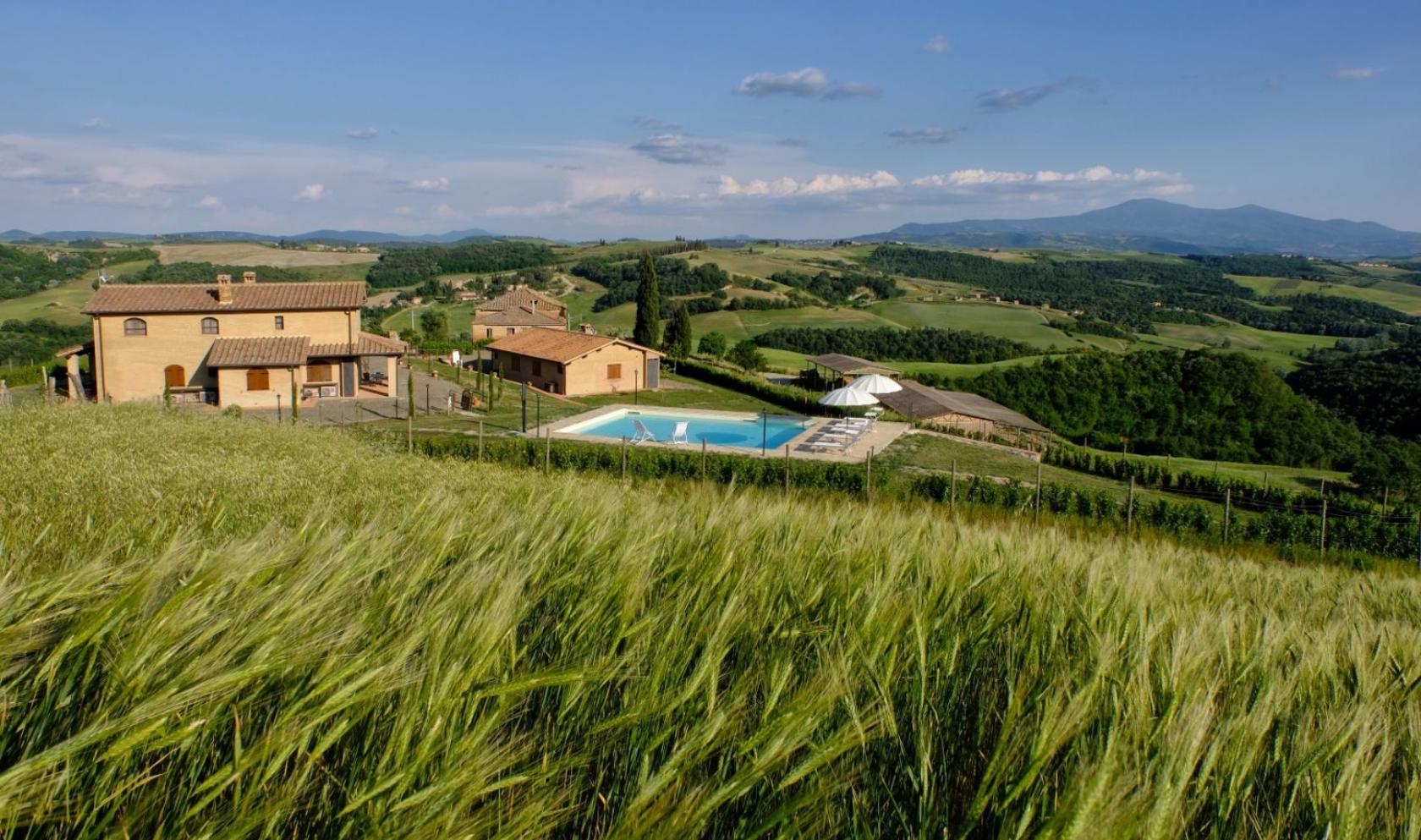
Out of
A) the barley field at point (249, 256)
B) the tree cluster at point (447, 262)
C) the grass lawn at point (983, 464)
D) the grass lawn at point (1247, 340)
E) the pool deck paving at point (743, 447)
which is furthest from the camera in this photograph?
the barley field at point (249, 256)

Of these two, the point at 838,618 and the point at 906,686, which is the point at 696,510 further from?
the point at 906,686

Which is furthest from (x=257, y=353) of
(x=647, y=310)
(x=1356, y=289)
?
(x=1356, y=289)

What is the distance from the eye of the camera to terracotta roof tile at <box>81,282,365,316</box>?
1052 inches

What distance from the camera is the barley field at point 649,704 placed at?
4.52 ft

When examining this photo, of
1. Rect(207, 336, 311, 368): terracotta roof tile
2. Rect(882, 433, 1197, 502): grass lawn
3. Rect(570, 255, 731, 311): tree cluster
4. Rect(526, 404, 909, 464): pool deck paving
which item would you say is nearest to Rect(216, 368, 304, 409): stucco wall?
Rect(207, 336, 311, 368): terracotta roof tile

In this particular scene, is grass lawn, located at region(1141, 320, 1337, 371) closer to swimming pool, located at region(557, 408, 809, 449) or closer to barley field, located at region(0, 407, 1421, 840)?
swimming pool, located at region(557, 408, 809, 449)

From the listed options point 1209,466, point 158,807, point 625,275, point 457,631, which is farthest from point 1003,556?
point 625,275

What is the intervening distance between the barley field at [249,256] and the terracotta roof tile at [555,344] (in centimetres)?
6818

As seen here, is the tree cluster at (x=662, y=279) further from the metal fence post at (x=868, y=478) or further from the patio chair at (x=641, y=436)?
the metal fence post at (x=868, y=478)

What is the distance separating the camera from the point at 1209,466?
25.2 meters

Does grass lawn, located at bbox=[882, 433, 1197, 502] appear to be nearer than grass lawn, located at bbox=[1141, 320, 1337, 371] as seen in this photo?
Yes

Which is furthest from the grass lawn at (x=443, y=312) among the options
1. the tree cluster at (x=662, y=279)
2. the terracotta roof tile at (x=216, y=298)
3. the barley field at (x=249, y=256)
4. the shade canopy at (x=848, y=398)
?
the shade canopy at (x=848, y=398)

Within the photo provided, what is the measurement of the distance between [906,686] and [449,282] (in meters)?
93.0

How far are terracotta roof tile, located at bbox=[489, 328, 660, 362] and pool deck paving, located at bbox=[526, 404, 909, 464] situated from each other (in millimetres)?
3257
